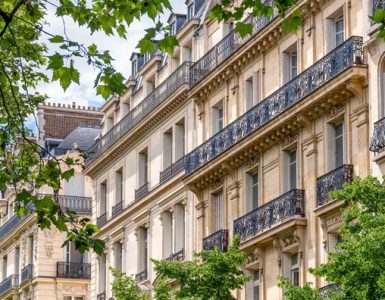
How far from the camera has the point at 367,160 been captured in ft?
116

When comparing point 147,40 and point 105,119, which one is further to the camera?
point 105,119

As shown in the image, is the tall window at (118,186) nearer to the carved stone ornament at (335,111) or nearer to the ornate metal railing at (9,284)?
the ornate metal railing at (9,284)

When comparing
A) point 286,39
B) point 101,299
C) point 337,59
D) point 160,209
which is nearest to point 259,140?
point 286,39

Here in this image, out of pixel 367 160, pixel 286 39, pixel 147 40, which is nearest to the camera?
pixel 147 40

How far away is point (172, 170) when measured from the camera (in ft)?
164

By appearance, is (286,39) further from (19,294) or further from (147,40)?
(19,294)

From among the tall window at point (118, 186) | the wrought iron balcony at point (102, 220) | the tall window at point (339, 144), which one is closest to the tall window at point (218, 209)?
the tall window at point (339, 144)

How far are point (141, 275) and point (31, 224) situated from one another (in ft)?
63.1

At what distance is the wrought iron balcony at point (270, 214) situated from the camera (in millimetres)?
38625

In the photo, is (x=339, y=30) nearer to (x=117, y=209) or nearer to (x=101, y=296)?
(x=117, y=209)

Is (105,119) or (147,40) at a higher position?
(105,119)

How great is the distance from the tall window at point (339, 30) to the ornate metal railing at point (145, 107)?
35.3 feet

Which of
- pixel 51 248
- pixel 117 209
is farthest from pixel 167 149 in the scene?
pixel 51 248

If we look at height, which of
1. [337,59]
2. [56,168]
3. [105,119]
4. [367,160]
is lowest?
[56,168]
